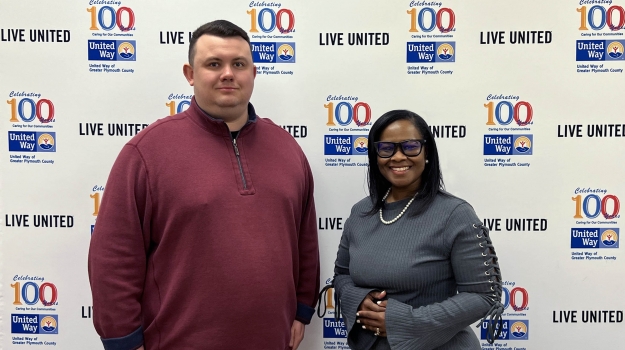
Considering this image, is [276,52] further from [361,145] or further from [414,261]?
[414,261]

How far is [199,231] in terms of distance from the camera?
1.49 m

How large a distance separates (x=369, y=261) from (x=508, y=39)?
1185mm

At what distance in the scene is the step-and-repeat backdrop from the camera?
2045 millimetres

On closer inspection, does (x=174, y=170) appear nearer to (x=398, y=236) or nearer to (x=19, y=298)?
(x=398, y=236)

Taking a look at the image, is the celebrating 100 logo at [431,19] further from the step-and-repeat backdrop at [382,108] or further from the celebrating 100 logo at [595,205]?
the celebrating 100 logo at [595,205]

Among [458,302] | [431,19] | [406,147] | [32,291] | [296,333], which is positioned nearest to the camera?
[458,302]

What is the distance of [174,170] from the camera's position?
4.92ft

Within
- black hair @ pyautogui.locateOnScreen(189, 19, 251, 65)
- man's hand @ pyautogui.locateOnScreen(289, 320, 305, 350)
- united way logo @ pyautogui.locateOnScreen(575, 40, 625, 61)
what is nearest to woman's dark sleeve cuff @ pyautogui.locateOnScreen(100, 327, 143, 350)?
man's hand @ pyautogui.locateOnScreen(289, 320, 305, 350)

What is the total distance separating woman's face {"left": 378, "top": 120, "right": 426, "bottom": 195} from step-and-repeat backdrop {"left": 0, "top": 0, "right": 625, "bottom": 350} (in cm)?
54

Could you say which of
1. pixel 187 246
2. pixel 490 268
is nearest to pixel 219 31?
pixel 187 246

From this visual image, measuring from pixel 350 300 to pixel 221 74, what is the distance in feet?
2.72

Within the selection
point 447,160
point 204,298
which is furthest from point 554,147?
point 204,298

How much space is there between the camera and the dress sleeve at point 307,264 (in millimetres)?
1819

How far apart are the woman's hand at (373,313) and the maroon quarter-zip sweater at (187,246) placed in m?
0.27
